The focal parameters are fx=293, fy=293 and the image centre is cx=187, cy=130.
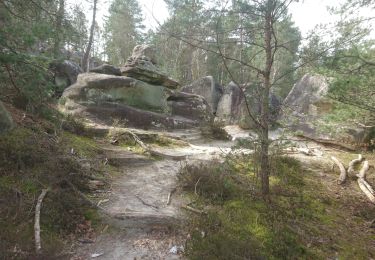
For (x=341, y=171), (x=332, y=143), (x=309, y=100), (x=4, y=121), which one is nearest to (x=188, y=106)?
(x=309, y=100)

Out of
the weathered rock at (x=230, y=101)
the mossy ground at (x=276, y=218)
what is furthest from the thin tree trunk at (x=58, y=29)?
the weathered rock at (x=230, y=101)

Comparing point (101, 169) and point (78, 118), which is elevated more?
point (78, 118)

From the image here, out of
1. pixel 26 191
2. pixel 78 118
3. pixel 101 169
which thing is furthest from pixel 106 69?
pixel 26 191

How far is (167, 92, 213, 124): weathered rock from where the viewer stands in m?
15.9

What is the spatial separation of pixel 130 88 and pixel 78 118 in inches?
167

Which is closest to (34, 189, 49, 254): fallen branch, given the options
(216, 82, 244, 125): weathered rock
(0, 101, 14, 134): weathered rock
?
(0, 101, 14, 134): weathered rock

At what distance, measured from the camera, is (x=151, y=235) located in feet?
16.5

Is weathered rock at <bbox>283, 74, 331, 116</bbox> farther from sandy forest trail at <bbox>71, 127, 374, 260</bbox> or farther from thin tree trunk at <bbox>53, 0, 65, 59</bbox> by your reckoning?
thin tree trunk at <bbox>53, 0, 65, 59</bbox>

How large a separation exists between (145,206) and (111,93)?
8.89m

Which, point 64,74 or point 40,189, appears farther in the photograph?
point 64,74

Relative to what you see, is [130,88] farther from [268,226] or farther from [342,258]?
[342,258]

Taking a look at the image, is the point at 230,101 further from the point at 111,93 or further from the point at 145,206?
the point at 145,206

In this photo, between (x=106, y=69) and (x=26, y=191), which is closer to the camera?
(x=26, y=191)

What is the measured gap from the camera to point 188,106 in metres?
16.2
